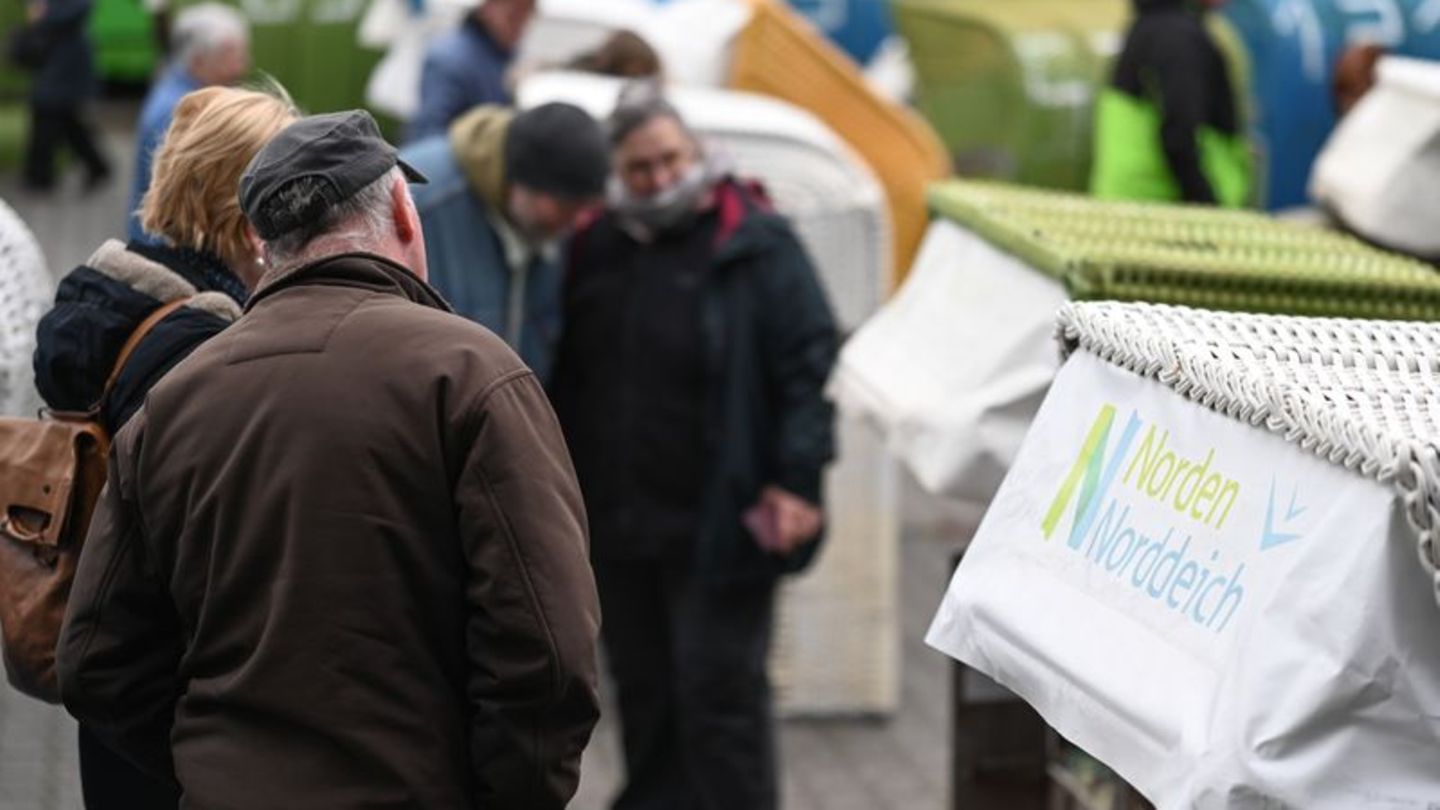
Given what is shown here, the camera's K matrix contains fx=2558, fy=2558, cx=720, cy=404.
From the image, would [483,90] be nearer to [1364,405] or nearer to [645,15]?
[645,15]

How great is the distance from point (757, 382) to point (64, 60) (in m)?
8.69

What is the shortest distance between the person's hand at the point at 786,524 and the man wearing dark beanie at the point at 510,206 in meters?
0.63

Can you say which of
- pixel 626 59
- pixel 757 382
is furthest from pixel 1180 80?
pixel 757 382

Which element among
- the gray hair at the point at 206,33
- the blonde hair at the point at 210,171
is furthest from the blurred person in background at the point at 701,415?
the gray hair at the point at 206,33

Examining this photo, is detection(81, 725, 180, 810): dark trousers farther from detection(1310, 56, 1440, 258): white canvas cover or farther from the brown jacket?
detection(1310, 56, 1440, 258): white canvas cover

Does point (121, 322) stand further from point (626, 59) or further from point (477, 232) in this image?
point (626, 59)

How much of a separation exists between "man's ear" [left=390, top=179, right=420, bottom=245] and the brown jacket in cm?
12

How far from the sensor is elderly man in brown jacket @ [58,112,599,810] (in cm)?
317

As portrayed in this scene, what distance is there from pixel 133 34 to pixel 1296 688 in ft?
47.6

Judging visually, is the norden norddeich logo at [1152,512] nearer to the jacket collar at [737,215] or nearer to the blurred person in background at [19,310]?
the blurred person in background at [19,310]

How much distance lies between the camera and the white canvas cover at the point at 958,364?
Answer: 4.43m

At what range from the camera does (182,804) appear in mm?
3334

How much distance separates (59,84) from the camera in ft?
45.0

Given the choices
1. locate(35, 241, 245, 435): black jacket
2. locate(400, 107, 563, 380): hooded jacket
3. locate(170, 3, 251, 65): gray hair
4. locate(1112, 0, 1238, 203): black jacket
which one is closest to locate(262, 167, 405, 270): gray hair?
locate(35, 241, 245, 435): black jacket
